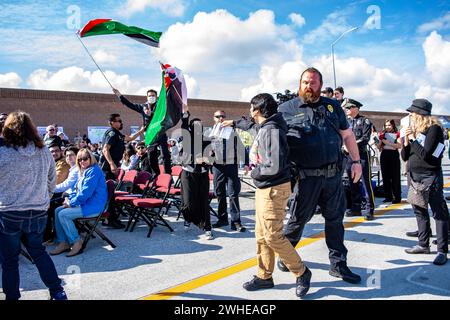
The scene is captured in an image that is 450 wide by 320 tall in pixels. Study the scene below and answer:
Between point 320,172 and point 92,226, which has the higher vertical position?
point 320,172

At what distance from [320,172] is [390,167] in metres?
4.88

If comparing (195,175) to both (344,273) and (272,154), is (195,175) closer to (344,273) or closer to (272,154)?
(272,154)

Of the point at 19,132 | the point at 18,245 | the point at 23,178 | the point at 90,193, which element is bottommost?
the point at 18,245

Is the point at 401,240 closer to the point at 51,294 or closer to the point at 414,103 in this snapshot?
the point at 414,103

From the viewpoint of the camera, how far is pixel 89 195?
17.0 feet

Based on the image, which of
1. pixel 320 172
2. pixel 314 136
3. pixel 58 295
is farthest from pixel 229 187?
pixel 58 295

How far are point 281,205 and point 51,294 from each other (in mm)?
2199

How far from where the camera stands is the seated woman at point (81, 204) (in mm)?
5055

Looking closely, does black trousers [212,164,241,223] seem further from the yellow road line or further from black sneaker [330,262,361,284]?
black sneaker [330,262,361,284]

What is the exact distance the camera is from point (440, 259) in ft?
13.8

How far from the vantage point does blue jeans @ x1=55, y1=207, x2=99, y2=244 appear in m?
5.05

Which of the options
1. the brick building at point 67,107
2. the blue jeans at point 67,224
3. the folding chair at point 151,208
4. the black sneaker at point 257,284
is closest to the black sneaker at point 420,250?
the black sneaker at point 257,284

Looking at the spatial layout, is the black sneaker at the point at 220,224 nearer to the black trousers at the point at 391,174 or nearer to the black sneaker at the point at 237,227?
the black sneaker at the point at 237,227

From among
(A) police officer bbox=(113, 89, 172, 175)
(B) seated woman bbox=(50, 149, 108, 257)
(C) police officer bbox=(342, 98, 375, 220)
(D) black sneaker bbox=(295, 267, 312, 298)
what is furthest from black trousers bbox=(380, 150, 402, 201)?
(B) seated woman bbox=(50, 149, 108, 257)
